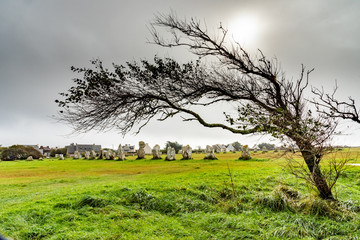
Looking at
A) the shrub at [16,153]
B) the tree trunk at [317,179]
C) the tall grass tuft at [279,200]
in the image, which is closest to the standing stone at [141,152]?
the tall grass tuft at [279,200]

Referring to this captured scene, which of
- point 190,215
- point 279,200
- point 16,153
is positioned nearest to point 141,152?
point 190,215

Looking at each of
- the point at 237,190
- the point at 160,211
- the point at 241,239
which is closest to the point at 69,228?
the point at 160,211

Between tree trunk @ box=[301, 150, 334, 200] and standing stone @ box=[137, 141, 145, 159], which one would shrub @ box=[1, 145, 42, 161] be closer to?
standing stone @ box=[137, 141, 145, 159]

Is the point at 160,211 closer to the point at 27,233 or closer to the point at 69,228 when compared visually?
the point at 69,228

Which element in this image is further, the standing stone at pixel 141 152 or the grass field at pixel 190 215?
the standing stone at pixel 141 152

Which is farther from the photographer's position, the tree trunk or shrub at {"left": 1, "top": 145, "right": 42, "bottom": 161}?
shrub at {"left": 1, "top": 145, "right": 42, "bottom": 161}

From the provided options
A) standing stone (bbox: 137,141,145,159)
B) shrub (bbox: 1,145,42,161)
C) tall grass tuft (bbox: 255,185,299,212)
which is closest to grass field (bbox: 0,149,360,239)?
tall grass tuft (bbox: 255,185,299,212)

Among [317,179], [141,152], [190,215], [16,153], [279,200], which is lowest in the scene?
[190,215]

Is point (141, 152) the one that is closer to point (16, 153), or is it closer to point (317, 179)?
point (317, 179)

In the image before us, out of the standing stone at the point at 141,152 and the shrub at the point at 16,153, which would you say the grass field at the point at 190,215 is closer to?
the standing stone at the point at 141,152

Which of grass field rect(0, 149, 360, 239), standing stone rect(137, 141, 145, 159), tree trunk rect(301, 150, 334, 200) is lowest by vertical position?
A: grass field rect(0, 149, 360, 239)

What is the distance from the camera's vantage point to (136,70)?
26.2ft

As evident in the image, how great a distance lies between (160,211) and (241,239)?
2411mm

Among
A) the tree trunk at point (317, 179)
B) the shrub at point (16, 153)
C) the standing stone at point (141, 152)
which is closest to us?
the tree trunk at point (317, 179)
